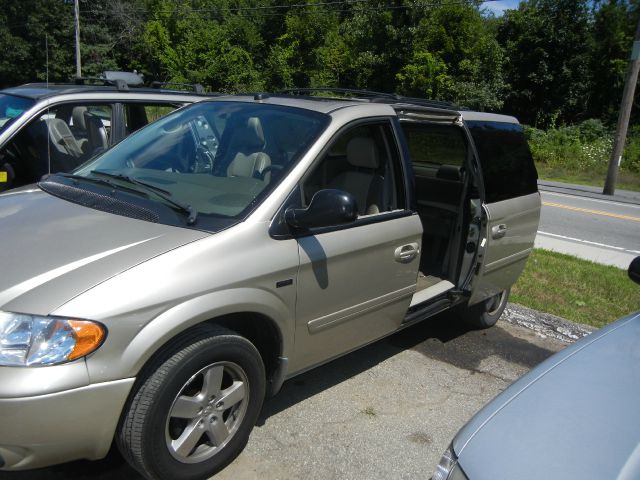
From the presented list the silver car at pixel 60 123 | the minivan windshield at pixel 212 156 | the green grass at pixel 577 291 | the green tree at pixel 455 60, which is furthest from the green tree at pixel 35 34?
the minivan windshield at pixel 212 156

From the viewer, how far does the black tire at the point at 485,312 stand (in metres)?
4.98

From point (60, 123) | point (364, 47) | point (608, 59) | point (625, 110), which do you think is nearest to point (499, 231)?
point (60, 123)

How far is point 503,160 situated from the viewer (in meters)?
4.62

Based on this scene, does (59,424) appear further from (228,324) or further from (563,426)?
(563,426)

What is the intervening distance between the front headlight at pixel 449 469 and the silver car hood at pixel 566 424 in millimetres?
25

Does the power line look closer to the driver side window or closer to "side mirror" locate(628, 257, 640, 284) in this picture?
the driver side window

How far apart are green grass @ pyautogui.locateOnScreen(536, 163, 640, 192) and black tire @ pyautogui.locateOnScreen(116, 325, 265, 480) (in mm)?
21221

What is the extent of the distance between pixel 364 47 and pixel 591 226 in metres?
22.1

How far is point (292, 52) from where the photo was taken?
36.8m

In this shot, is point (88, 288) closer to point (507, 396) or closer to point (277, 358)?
point (277, 358)

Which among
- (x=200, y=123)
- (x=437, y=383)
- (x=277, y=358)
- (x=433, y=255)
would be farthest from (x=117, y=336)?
(x=433, y=255)

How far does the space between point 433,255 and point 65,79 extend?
43.0 metres

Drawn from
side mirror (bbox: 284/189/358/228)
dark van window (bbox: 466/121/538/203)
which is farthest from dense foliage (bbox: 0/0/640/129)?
side mirror (bbox: 284/189/358/228)

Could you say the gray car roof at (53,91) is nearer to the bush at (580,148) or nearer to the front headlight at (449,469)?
the front headlight at (449,469)
